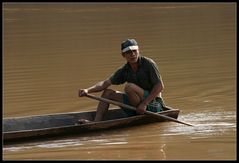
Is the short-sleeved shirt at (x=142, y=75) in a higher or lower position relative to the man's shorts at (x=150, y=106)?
higher

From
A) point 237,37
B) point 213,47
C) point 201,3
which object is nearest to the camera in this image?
point 213,47

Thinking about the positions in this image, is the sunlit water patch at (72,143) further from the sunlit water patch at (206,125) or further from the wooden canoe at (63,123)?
the sunlit water patch at (206,125)

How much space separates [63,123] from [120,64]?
4.84 m

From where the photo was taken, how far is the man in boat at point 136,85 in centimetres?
757

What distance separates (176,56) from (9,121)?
20.9ft

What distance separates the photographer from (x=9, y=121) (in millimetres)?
7594

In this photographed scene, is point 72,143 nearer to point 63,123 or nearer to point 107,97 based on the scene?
point 63,123

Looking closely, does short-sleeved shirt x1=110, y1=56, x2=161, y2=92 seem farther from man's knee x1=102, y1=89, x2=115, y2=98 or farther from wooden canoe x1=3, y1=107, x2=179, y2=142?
wooden canoe x1=3, y1=107, x2=179, y2=142

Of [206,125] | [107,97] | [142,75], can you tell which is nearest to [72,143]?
[107,97]

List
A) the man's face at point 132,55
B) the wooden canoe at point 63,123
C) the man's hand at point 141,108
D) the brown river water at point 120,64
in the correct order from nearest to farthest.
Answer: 1. the brown river water at point 120,64
2. the wooden canoe at point 63,123
3. the man's face at point 132,55
4. the man's hand at point 141,108

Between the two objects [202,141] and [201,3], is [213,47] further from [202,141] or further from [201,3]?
[201,3]

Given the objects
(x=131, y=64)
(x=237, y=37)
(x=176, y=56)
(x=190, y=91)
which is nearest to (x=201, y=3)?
(x=237, y=37)

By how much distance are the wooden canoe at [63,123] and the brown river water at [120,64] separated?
9 cm

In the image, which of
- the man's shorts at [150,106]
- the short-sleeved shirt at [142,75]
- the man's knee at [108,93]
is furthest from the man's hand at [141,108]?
the man's knee at [108,93]
